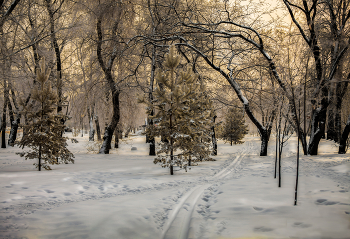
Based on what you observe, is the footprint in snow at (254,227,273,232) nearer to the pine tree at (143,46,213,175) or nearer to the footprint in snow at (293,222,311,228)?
the footprint in snow at (293,222,311,228)

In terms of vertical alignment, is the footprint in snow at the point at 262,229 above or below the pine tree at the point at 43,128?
below

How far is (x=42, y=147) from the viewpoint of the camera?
28.7ft

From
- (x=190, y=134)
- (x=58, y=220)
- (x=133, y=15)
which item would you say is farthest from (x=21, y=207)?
(x=133, y=15)

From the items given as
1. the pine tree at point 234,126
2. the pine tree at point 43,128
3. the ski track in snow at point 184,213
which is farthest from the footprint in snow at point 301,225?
the pine tree at point 234,126

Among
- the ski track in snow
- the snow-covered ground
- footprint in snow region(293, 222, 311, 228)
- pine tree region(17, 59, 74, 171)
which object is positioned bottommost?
the ski track in snow

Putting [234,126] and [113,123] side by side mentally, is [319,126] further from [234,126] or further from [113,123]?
[234,126]

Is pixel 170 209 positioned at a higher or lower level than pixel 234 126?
lower

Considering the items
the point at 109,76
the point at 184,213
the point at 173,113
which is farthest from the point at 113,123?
the point at 184,213

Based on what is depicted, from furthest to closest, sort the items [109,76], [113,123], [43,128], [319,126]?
[113,123] → [109,76] → [319,126] → [43,128]

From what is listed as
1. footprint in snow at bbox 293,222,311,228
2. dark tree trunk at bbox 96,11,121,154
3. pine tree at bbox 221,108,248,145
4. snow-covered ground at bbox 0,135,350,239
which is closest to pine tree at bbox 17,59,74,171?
snow-covered ground at bbox 0,135,350,239

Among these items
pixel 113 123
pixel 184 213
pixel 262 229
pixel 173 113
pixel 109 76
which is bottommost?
pixel 184 213

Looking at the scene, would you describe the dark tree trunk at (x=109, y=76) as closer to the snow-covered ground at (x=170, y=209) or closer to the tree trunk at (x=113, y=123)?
the tree trunk at (x=113, y=123)

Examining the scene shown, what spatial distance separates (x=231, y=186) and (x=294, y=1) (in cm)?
1250

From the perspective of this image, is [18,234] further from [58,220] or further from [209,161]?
[209,161]
